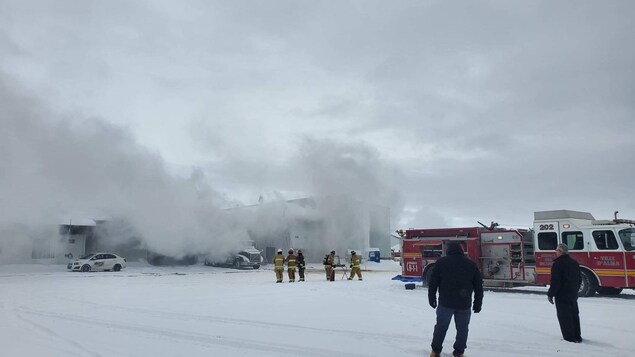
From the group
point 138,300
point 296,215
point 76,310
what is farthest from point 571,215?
point 296,215

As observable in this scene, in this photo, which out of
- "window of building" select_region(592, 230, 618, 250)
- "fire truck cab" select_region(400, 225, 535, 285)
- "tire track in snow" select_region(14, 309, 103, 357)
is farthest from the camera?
"fire truck cab" select_region(400, 225, 535, 285)

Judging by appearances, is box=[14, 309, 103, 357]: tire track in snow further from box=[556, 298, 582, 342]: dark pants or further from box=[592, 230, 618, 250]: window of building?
box=[592, 230, 618, 250]: window of building

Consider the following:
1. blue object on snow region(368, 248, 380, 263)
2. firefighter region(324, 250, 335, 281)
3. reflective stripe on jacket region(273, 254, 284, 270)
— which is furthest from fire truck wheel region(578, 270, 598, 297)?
blue object on snow region(368, 248, 380, 263)

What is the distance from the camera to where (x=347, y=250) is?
46688 millimetres

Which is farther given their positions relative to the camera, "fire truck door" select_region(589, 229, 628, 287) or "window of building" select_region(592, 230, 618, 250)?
"window of building" select_region(592, 230, 618, 250)

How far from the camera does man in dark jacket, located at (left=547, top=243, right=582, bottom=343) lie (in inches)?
322

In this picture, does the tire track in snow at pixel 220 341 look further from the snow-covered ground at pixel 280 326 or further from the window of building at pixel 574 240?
the window of building at pixel 574 240

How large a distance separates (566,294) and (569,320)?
452 millimetres

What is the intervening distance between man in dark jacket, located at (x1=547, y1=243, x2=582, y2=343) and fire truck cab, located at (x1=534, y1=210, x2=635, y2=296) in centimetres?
768

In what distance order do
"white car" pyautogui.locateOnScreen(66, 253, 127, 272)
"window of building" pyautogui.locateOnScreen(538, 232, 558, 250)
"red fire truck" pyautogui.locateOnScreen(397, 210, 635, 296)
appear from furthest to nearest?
"white car" pyautogui.locateOnScreen(66, 253, 127, 272)
"window of building" pyautogui.locateOnScreen(538, 232, 558, 250)
"red fire truck" pyautogui.locateOnScreen(397, 210, 635, 296)

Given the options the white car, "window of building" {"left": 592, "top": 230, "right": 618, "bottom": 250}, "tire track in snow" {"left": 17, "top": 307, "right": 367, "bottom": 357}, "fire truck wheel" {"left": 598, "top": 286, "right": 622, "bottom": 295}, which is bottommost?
"tire track in snow" {"left": 17, "top": 307, "right": 367, "bottom": 357}

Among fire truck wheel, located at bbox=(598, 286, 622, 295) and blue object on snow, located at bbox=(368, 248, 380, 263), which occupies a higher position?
blue object on snow, located at bbox=(368, 248, 380, 263)

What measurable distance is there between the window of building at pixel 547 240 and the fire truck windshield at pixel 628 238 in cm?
188

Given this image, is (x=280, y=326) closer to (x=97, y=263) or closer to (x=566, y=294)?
(x=566, y=294)
